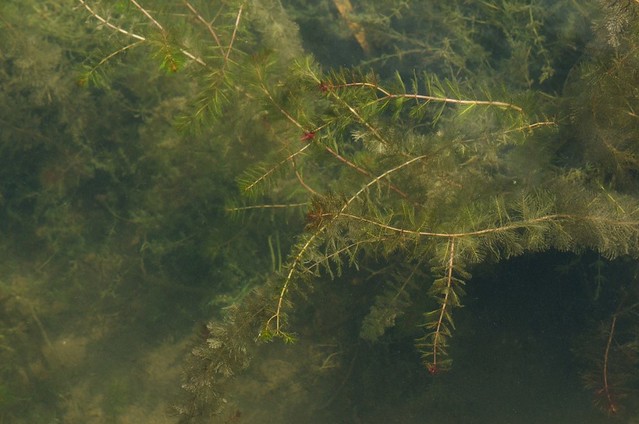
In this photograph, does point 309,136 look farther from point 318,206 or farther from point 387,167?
point 387,167

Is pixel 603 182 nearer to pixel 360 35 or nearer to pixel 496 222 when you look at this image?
pixel 496 222

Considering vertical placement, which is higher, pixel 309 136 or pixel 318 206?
pixel 309 136

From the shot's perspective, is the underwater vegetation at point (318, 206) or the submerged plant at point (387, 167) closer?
the submerged plant at point (387, 167)

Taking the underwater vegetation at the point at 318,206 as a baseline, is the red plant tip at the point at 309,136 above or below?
above

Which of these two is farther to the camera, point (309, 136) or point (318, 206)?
point (309, 136)

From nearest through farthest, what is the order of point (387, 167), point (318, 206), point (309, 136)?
point (318, 206) < point (309, 136) < point (387, 167)

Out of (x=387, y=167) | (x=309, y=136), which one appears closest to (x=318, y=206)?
(x=309, y=136)

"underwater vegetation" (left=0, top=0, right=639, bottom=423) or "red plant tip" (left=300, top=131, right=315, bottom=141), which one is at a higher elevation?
"red plant tip" (left=300, top=131, right=315, bottom=141)

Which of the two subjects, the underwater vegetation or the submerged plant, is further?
the underwater vegetation
